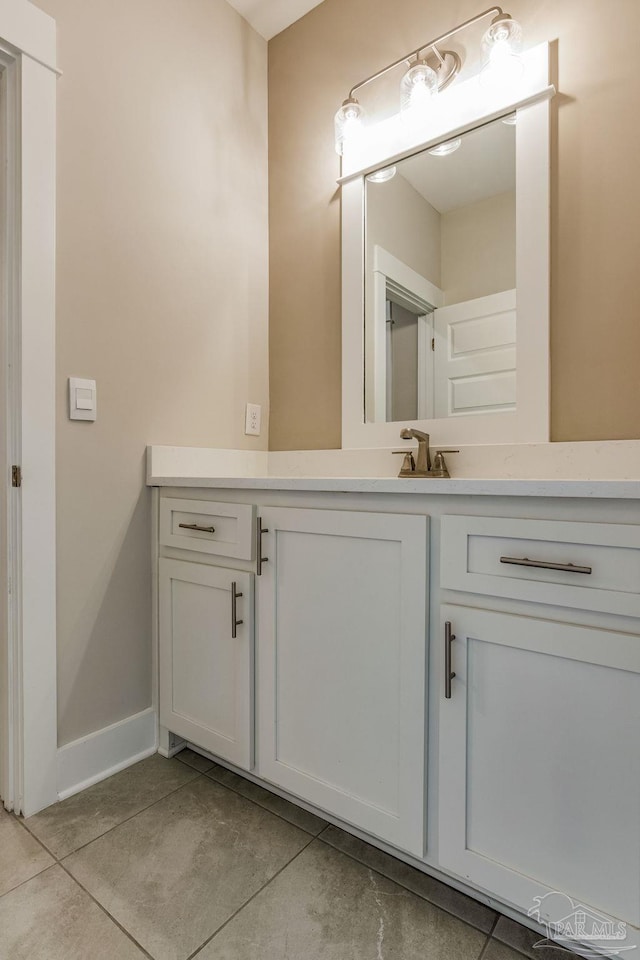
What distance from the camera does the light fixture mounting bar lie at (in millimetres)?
1365

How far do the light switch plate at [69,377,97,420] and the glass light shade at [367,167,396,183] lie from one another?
1107 millimetres

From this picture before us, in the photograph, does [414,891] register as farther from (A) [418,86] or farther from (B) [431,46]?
(B) [431,46]

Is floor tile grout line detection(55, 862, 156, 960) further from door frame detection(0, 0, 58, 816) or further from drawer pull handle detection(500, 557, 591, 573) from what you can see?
drawer pull handle detection(500, 557, 591, 573)

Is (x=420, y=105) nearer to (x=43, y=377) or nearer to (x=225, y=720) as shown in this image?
(x=43, y=377)

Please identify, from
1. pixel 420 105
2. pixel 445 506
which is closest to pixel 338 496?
pixel 445 506

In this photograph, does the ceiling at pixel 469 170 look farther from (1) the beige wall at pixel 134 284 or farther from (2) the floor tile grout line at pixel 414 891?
(2) the floor tile grout line at pixel 414 891

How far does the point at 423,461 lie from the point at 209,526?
63 cm

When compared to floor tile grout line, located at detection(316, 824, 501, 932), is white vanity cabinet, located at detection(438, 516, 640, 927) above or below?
above

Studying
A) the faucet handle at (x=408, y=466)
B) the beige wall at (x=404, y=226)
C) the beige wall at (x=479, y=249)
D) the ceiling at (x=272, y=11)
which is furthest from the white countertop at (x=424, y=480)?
the ceiling at (x=272, y=11)

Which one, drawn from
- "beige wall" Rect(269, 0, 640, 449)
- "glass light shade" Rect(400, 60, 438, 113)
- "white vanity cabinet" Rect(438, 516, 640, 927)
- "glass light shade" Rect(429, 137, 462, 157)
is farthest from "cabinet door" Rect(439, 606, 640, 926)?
"glass light shade" Rect(400, 60, 438, 113)

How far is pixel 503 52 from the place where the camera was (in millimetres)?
1309

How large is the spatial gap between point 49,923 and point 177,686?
575mm

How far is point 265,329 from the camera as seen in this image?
6.40 ft

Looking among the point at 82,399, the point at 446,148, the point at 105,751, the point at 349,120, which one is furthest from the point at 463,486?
the point at 349,120
